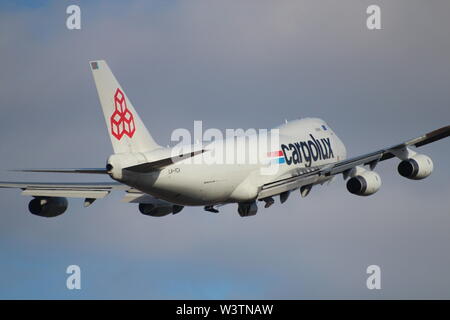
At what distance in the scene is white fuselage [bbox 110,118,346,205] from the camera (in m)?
57.2

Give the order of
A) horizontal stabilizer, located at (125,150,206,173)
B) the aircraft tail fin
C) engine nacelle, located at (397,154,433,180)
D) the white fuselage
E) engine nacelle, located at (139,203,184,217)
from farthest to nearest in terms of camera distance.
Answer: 1. engine nacelle, located at (139,203,184,217)
2. engine nacelle, located at (397,154,433,180)
3. the white fuselage
4. the aircraft tail fin
5. horizontal stabilizer, located at (125,150,206,173)

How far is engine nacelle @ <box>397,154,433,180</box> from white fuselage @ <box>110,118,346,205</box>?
484 centimetres

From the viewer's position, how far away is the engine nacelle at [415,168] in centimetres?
6638

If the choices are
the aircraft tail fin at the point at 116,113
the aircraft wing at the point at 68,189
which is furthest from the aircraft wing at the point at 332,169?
the aircraft tail fin at the point at 116,113

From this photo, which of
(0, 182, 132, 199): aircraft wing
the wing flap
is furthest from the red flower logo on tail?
the wing flap

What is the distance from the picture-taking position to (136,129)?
5625cm

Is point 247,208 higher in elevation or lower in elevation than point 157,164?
higher

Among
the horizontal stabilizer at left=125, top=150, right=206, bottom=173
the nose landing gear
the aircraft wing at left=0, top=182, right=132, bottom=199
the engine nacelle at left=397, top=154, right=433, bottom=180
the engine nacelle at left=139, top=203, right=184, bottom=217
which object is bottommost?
the horizontal stabilizer at left=125, top=150, right=206, bottom=173

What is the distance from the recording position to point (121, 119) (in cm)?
5581

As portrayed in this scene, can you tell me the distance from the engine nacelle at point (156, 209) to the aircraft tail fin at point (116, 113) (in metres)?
10.7

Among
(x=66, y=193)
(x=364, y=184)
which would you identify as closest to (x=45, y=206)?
(x=66, y=193)

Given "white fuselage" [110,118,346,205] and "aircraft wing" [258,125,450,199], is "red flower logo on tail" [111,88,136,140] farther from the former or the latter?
"aircraft wing" [258,125,450,199]

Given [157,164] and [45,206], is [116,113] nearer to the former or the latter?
[157,164]

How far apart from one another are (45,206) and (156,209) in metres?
6.47
